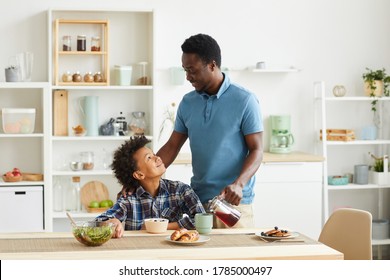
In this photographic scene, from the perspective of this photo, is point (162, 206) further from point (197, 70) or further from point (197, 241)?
point (197, 70)

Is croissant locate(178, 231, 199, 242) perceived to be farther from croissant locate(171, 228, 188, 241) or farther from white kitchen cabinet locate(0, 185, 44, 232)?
white kitchen cabinet locate(0, 185, 44, 232)

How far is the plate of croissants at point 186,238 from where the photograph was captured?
2.89 metres

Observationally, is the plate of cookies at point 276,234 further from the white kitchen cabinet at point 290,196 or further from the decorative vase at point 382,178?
the decorative vase at point 382,178

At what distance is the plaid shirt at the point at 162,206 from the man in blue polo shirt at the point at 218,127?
17cm

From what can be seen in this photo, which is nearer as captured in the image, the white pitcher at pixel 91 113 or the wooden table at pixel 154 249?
the wooden table at pixel 154 249

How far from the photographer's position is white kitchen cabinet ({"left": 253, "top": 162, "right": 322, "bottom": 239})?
541 centimetres

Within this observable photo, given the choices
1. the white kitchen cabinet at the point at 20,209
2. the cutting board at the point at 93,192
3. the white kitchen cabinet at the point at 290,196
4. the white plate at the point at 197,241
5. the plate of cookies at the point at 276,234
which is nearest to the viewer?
the white plate at the point at 197,241

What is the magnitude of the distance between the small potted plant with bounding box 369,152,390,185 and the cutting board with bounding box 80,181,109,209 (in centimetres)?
203

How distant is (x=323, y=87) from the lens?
5.68 m

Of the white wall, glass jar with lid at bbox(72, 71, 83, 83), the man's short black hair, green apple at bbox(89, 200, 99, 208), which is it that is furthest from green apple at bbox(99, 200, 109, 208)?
the man's short black hair

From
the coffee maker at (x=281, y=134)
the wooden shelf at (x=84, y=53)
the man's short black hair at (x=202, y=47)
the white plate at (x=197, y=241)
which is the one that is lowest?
the white plate at (x=197, y=241)

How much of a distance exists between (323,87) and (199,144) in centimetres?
239

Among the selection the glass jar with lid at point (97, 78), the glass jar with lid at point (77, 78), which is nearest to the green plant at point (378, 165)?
the glass jar with lid at point (97, 78)

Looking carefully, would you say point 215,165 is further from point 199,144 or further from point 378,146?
point 378,146
